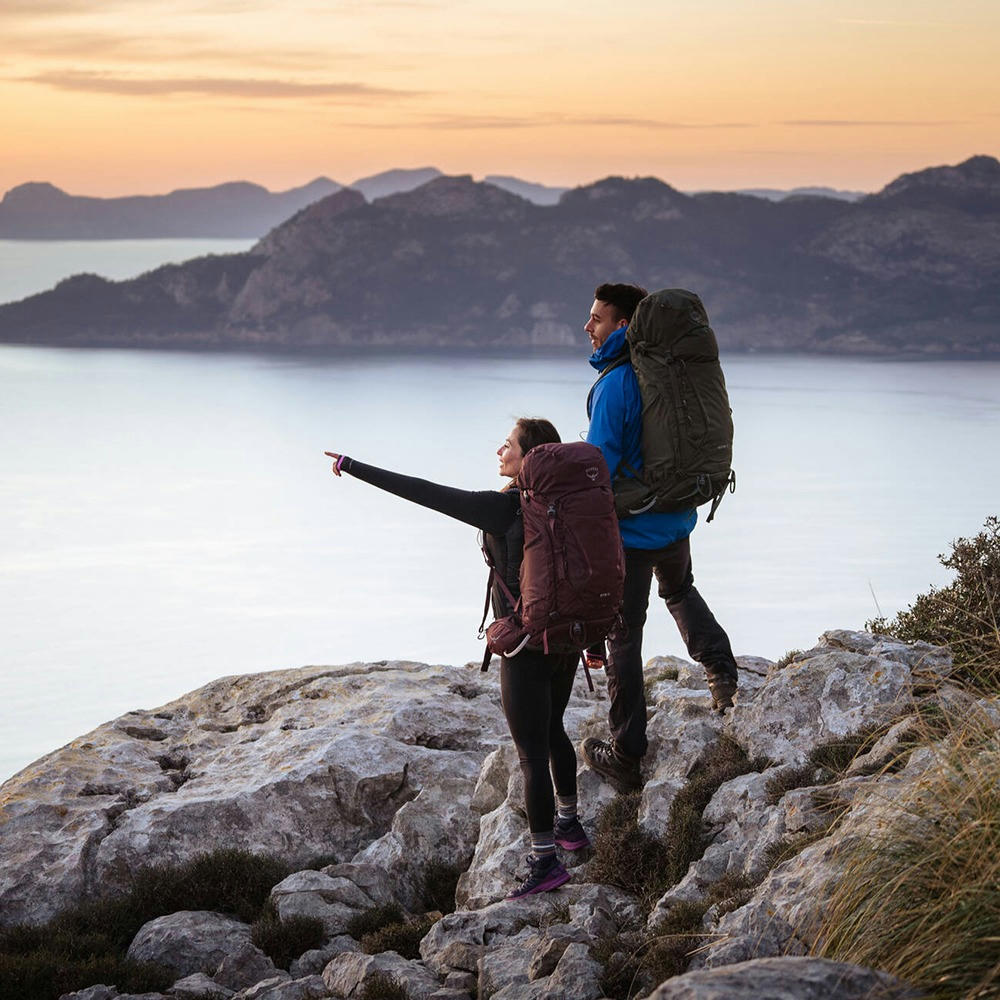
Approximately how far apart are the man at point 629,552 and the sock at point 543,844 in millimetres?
928

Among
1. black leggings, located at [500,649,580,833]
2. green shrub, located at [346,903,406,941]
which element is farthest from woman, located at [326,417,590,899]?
green shrub, located at [346,903,406,941]

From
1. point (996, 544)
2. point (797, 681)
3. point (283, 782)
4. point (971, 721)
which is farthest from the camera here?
point (996, 544)

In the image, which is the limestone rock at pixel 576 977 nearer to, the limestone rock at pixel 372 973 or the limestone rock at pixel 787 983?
the limestone rock at pixel 372 973

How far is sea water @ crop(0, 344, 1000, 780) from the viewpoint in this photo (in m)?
103

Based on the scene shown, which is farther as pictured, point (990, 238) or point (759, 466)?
point (990, 238)

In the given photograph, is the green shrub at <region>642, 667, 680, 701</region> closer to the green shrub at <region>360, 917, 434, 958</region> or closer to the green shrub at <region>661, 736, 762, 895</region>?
the green shrub at <region>661, 736, 762, 895</region>

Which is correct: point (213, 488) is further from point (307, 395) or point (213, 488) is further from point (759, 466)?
point (759, 466)

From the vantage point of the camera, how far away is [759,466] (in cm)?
17238

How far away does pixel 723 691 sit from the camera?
799 centimetres

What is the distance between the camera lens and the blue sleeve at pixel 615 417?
21.6 feet

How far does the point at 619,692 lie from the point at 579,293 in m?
187

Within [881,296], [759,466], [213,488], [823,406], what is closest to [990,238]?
[881,296]

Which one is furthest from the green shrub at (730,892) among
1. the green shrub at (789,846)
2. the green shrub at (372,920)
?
the green shrub at (372,920)

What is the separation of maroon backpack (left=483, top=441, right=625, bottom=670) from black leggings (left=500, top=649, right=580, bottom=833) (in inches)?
8.3
